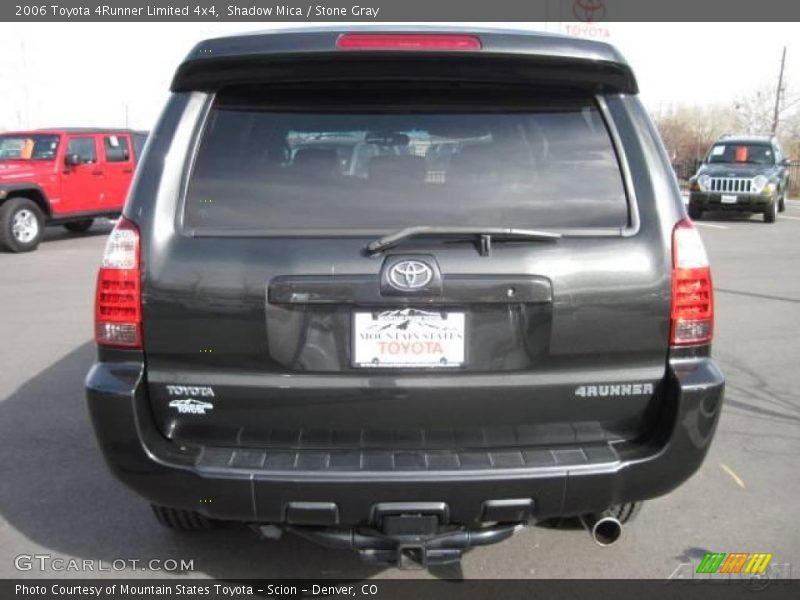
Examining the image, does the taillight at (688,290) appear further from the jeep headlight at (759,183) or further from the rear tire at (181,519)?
the jeep headlight at (759,183)

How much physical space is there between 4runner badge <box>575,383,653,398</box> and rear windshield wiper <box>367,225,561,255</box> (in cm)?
50

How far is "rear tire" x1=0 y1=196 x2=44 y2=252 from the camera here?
11.7 m

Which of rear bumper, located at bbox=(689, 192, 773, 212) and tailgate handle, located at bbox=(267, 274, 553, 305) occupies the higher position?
tailgate handle, located at bbox=(267, 274, 553, 305)

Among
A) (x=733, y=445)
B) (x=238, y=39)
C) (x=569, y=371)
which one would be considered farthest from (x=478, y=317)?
(x=733, y=445)

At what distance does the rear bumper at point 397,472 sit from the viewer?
2.20 m

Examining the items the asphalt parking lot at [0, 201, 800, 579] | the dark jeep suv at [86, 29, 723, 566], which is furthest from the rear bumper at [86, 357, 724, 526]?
Result: the asphalt parking lot at [0, 201, 800, 579]

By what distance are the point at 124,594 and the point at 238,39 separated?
2083 millimetres

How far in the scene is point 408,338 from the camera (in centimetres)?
226

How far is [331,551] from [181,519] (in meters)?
0.64

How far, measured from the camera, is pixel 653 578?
2855 mm

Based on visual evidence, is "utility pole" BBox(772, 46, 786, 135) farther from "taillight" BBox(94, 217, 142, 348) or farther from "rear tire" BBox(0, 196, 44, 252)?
"taillight" BBox(94, 217, 142, 348)

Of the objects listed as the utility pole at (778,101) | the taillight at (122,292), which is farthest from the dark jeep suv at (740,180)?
the utility pole at (778,101)

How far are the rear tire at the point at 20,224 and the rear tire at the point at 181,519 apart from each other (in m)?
10.4

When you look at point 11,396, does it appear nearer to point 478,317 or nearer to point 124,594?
point 124,594
